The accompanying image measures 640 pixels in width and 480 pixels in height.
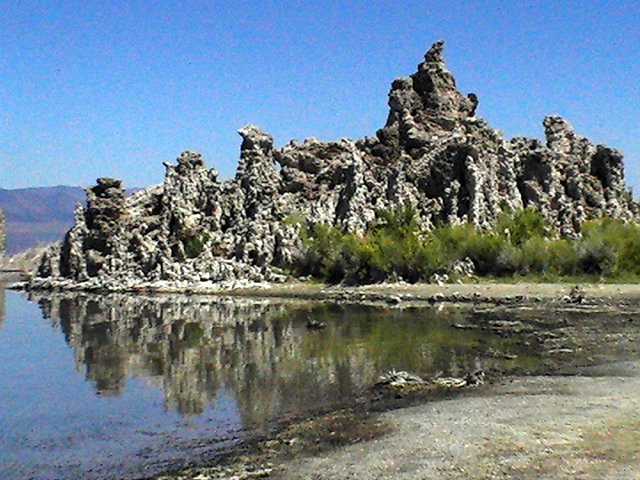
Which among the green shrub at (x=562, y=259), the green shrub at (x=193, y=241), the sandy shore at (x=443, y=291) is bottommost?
the sandy shore at (x=443, y=291)

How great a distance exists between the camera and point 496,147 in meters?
70.4

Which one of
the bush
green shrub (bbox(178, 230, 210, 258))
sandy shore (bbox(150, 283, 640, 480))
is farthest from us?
green shrub (bbox(178, 230, 210, 258))

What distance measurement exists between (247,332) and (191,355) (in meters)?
7.33

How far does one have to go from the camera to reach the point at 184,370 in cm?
2866

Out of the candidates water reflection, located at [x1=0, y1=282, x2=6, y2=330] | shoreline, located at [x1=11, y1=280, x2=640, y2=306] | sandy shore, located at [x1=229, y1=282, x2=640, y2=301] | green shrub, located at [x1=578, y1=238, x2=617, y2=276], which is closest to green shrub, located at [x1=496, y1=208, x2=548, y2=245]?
green shrub, located at [x1=578, y1=238, x2=617, y2=276]

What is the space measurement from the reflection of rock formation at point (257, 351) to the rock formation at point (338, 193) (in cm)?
1901

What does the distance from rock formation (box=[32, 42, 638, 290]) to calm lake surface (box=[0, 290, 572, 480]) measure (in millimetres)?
20031

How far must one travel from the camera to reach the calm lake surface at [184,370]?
18.1m

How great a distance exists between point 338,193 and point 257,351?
4095 cm

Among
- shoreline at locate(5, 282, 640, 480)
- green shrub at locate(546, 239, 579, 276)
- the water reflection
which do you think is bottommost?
shoreline at locate(5, 282, 640, 480)

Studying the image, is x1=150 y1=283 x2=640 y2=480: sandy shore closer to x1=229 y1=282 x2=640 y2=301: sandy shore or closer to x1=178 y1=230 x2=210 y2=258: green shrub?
x1=229 y1=282 x2=640 y2=301: sandy shore

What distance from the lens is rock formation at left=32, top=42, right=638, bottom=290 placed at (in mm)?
67500

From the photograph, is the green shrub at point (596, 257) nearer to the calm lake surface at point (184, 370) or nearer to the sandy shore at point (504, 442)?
the calm lake surface at point (184, 370)

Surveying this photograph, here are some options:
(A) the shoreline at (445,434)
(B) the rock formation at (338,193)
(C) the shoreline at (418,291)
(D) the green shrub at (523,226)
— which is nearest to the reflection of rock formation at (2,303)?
(B) the rock formation at (338,193)
